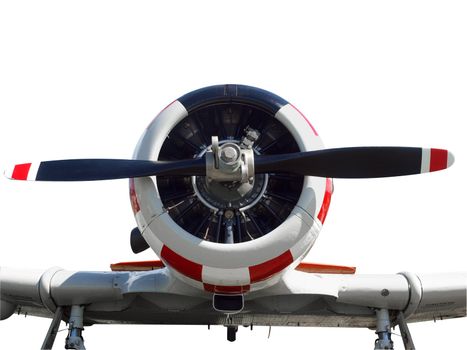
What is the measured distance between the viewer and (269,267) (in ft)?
29.9

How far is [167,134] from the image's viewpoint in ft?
31.5

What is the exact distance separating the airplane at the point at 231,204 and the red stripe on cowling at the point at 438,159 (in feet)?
0.04

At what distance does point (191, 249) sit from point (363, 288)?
10.3 ft

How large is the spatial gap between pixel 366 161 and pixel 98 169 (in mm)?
3261

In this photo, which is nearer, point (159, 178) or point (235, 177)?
point (235, 177)

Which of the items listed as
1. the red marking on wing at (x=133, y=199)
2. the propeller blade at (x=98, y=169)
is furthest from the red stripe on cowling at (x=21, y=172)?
the red marking on wing at (x=133, y=199)

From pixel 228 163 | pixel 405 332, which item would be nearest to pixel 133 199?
pixel 228 163

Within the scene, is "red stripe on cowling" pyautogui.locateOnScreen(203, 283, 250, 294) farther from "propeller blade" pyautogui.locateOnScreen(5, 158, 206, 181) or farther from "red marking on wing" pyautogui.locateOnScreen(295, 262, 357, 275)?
"red marking on wing" pyautogui.locateOnScreen(295, 262, 357, 275)

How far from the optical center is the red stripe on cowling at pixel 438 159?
30.4 feet

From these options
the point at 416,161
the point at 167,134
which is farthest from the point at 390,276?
the point at 167,134

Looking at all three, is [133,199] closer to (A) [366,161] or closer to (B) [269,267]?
(B) [269,267]

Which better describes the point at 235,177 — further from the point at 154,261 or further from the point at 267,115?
the point at 154,261

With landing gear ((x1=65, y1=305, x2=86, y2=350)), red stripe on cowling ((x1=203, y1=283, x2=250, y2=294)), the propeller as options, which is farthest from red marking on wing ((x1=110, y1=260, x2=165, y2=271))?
the propeller

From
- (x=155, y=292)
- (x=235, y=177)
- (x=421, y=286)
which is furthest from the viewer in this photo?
(x=421, y=286)
